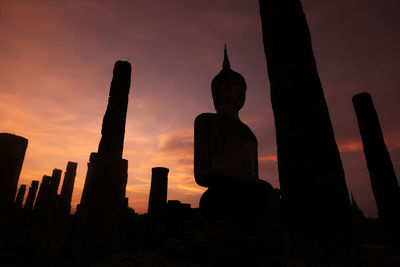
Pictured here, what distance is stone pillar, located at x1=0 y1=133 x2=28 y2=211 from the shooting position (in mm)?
3295

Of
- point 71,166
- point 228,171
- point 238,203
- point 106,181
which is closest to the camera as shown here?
point 238,203

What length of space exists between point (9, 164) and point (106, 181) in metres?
2.46

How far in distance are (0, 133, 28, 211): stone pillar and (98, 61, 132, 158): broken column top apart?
2.42m

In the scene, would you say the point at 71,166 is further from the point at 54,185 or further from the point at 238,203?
the point at 238,203

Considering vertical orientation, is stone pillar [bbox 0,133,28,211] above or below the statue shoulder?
below

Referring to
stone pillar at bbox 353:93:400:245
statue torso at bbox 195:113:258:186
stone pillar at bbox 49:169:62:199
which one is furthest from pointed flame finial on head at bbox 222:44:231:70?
stone pillar at bbox 49:169:62:199

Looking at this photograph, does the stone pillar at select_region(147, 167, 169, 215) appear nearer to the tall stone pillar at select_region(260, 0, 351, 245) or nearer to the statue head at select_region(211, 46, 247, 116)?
the statue head at select_region(211, 46, 247, 116)

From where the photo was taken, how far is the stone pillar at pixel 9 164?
10.8 feet

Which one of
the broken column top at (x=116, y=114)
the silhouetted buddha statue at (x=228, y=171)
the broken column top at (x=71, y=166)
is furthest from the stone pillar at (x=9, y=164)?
the broken column top at (x=71, y=166)

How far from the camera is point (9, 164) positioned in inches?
133

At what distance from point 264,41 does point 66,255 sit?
11508 mm

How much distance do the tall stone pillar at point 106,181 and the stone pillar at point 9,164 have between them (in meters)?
2.14

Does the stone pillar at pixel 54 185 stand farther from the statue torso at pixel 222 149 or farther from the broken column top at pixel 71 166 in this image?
the statue torso at pixel 222 149

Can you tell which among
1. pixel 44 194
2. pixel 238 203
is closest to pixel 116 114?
pixel 238 203
